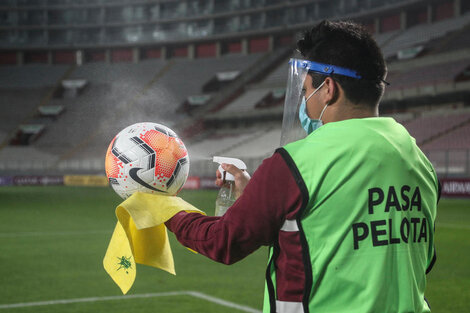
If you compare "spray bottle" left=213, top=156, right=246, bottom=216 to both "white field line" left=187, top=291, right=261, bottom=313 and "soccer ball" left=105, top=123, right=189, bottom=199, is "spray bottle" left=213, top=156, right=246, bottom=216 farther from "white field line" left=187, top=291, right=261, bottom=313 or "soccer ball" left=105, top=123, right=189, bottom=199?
"white field line" left=187, top=291, right=261, bottom=313

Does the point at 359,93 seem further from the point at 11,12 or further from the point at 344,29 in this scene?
the point at 11,12

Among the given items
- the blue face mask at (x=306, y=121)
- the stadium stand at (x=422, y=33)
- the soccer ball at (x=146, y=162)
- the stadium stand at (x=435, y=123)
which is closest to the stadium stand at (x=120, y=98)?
the stadium stand at (x=422, y=33)

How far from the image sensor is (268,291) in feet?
6.71

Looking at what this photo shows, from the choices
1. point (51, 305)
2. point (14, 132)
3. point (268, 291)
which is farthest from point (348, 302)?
point (14, 132)

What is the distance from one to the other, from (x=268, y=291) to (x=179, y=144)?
1.08 m

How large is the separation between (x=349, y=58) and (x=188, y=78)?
5142 centimetres

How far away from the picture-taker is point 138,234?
236 centimetres

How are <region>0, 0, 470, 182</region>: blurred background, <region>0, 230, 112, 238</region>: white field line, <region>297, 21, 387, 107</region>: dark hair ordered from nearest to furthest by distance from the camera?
<region>297, 21, 387, 107</region>: dark hair, <region>0, 230, 112, 238</region>: white field line, <region>0, 0, 470, 182</region>: blurred background

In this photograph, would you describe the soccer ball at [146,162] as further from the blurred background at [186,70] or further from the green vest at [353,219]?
the blurred background at [186,70]

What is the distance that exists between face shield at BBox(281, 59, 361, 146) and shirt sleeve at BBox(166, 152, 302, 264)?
38 centimetres

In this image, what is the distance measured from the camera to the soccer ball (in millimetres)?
2584

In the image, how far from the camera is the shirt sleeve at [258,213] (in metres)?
1.89

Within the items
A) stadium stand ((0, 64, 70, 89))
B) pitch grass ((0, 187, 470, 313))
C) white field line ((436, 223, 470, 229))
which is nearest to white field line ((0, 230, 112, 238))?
pitch grass ((0, 187, 470, 313))

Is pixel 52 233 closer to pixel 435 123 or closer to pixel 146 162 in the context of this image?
pixel 146 162
